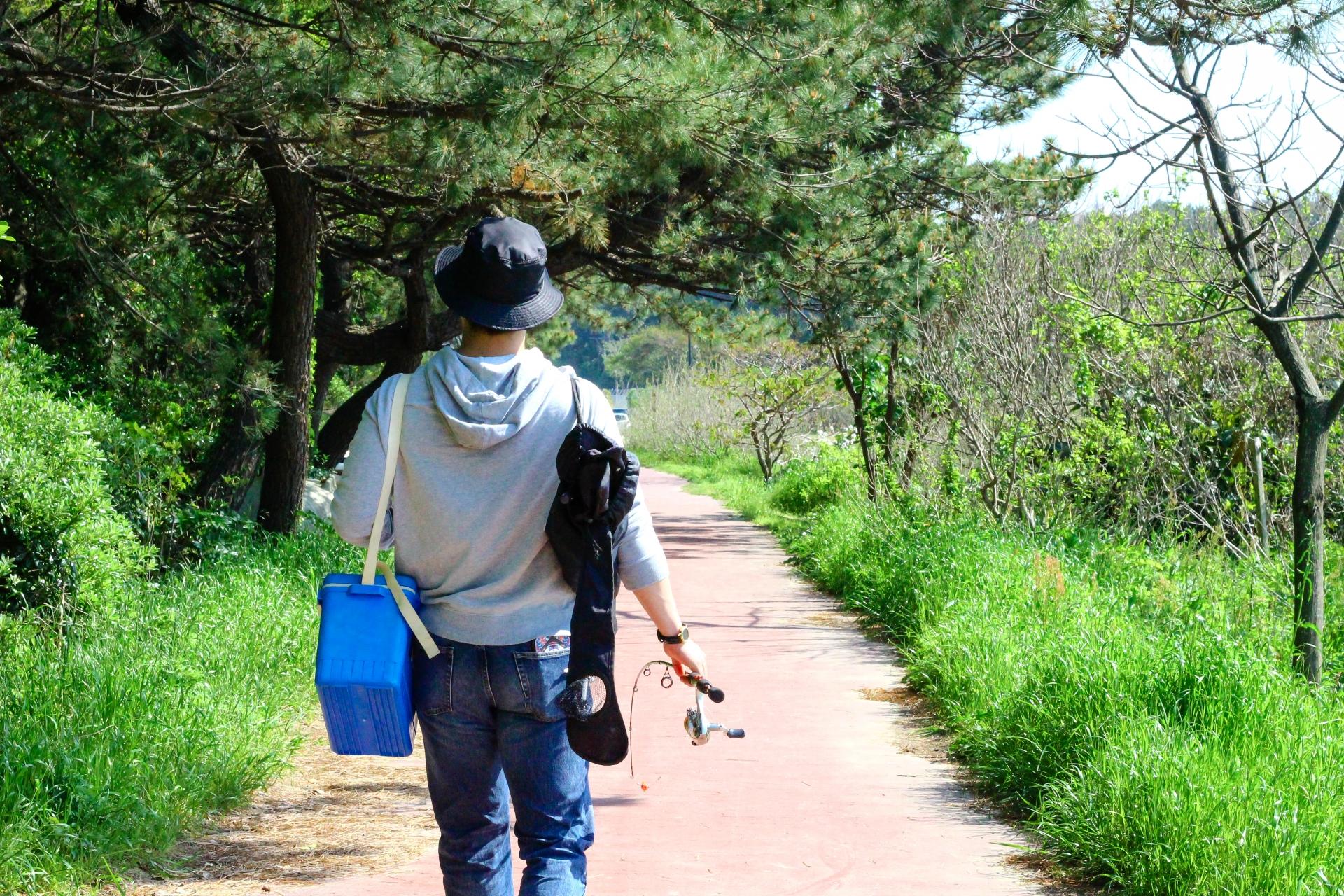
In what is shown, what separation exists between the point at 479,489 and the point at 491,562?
0.52 ft

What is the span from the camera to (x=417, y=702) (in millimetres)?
3062

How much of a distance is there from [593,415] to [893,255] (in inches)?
412

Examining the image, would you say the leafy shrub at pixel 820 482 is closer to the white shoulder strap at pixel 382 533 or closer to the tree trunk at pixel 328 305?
the tree trunk at pixel 328 305

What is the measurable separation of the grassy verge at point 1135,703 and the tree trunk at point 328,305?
7689 millimetres

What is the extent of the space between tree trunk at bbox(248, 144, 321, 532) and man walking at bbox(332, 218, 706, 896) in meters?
8.00

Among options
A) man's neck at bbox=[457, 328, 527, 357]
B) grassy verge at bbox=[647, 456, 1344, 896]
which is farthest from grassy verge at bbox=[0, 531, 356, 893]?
grassy verge at bbox=[647, 456, 1344, 896]

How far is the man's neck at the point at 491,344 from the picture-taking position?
3084 mm

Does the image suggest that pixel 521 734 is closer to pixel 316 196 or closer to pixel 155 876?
pixel 155 876

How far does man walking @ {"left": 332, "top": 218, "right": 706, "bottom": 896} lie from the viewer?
2982 millimetres

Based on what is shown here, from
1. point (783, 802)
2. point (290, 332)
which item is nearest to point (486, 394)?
point (783, 802)

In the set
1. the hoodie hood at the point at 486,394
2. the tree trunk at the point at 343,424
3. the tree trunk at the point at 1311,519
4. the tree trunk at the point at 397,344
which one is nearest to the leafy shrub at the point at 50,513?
the hoodie hood at the point at 486,394

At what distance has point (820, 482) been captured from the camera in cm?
1758

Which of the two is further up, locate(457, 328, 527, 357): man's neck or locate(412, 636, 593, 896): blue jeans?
locate(457, 328, 527, 357): man's neck

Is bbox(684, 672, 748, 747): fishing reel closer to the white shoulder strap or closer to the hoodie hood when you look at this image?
the white shoulder strap
